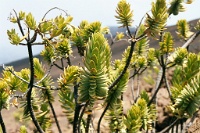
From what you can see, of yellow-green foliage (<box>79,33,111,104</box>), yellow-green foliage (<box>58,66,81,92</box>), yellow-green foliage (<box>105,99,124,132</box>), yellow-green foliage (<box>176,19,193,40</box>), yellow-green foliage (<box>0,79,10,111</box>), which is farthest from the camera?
yellow-green foliage (<box>176,19,193,40</box>)

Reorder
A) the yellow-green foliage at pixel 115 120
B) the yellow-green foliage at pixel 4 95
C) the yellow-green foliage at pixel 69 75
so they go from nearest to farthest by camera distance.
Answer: the yellow-green foliage at pixel 69 75, the yellow-green foliage at pixel 4 95, the yellow-green foliage at pixel 115 120

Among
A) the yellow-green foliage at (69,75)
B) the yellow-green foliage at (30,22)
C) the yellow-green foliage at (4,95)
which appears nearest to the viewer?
the yellow-green foliage at (30,22)

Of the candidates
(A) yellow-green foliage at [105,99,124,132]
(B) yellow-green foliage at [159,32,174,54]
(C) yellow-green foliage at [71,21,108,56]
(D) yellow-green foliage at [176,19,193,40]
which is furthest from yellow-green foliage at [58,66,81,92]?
(D) yellow-green foliage at [176,19,193,40]

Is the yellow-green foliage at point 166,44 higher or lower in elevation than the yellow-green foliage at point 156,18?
lower

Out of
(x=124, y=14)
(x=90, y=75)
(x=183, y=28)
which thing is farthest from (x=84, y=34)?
(x=183, y=28)

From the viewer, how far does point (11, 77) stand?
6.75ft

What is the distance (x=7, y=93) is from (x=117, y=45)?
482cm

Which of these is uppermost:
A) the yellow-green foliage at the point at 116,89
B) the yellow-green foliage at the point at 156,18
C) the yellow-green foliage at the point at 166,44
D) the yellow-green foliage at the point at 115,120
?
the yellow-green foliage at the point at 156,18

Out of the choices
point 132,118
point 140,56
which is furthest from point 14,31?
point 140,56

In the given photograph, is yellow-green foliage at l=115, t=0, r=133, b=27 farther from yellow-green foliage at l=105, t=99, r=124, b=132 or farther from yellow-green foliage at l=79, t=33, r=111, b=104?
yellow-green foliage at l=105, t=99, r=124, b=132

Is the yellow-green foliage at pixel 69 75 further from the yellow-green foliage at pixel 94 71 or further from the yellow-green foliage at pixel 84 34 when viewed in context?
the yellow-green foliage at pixel 84 34

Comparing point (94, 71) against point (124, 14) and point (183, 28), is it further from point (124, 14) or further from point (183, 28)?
point (183, 28)

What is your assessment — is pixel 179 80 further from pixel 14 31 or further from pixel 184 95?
pixel 14 31

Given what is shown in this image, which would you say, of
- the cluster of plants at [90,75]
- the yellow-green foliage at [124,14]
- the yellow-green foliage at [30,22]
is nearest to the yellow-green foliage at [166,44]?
the cluster of plants at [90,75]
